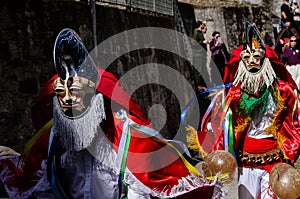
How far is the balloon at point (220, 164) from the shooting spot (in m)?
5.53

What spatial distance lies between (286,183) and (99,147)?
169cm

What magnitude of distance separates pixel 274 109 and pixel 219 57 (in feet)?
22.6

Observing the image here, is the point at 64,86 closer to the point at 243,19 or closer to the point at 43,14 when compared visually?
the point at 43,14

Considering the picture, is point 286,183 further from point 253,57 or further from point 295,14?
point 295,14

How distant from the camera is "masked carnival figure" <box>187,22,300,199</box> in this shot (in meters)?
6.70

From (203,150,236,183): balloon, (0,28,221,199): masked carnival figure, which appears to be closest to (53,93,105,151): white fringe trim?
(0,28,221,199): masked carnival figure

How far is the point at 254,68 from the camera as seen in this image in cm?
679

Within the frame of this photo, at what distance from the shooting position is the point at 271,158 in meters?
6.64

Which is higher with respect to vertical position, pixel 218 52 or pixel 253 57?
pixel 253 57

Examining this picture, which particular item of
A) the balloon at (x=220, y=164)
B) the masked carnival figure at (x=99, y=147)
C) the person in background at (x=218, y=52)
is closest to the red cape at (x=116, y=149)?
the masked carnival figure at (x=99, y=147)

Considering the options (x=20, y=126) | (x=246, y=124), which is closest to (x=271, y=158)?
(x=246, y=124)

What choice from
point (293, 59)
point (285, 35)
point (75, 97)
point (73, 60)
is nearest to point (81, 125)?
point (75, 97)

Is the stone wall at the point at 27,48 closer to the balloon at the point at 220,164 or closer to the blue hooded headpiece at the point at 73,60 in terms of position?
the balloon at the point at 220,164

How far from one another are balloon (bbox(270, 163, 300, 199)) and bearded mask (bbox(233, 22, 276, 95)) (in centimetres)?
108
